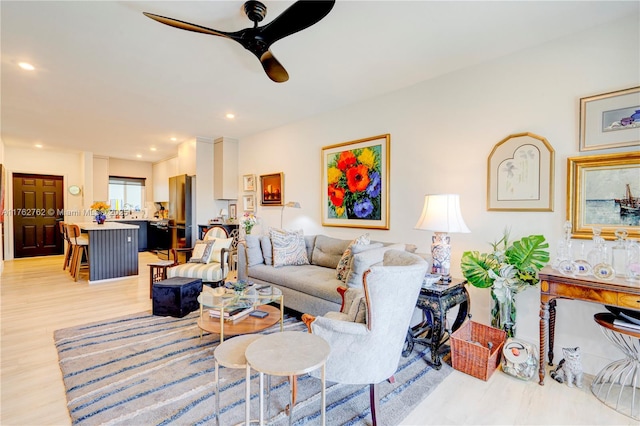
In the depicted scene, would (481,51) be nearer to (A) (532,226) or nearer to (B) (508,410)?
(A) (532,226)

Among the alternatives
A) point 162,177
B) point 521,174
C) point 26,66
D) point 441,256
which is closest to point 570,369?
point 441,256

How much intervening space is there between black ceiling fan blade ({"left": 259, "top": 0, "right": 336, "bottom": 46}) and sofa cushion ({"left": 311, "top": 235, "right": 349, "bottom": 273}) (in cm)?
244

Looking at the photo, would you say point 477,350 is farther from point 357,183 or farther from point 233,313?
point 357,183

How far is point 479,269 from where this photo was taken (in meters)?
2.54

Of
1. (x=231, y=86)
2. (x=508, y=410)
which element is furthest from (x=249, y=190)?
(x=508, y=410)

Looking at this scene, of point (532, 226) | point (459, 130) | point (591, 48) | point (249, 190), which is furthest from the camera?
point (249, 190)

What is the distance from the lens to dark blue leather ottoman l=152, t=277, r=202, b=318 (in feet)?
10.9

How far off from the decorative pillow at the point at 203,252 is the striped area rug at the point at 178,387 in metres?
1.40

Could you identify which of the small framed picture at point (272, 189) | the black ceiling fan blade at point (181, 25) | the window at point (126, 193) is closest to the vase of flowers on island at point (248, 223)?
the small framed picture at point (272, 189)

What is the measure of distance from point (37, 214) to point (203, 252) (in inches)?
246

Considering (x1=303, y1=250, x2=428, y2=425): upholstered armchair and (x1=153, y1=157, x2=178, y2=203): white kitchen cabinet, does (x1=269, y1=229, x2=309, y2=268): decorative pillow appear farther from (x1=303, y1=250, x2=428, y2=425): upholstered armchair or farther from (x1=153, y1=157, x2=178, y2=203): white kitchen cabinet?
(x1=153, y1=157, x2=178, y2=203): white kitchen cabinet

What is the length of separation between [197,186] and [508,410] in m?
5.93

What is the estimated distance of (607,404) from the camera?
1.94 m

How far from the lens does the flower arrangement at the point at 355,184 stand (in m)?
3.78
